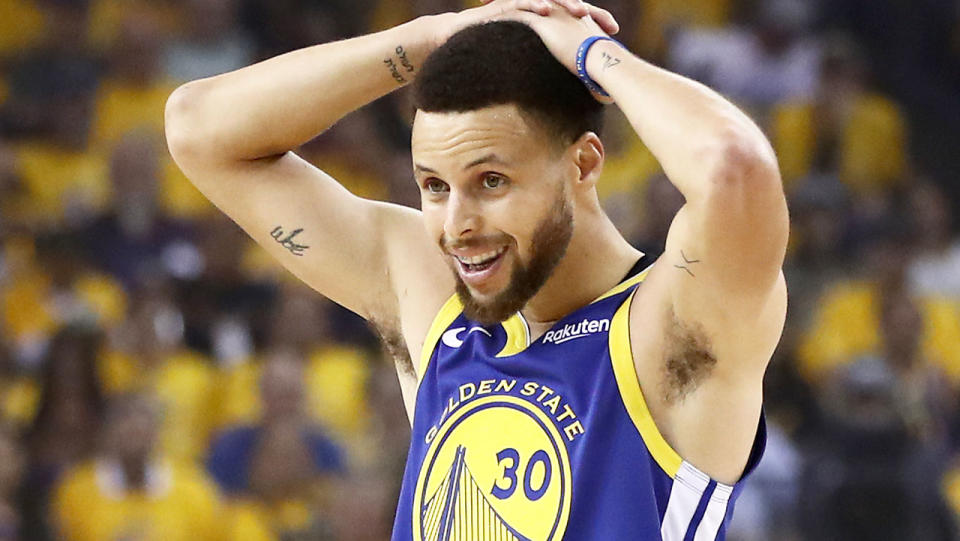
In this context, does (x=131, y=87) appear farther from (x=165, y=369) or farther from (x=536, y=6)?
(x=536, y=6)

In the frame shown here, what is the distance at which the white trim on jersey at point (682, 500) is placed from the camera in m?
2.69

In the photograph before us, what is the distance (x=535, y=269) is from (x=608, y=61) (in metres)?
0.42

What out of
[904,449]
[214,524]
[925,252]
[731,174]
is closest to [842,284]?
[925,252]

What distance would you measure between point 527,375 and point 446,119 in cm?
52

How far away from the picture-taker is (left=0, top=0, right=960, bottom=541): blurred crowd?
237 inches

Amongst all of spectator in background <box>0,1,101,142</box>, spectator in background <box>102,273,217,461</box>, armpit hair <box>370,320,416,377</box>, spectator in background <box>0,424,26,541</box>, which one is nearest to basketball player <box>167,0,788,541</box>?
armpit hair <box>370,320,416,377</box>

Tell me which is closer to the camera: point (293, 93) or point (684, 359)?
point (684, 359)

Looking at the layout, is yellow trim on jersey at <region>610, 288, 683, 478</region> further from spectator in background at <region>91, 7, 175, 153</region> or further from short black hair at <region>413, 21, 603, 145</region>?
spectator in background at <region>91, 7, 175, 153</region>

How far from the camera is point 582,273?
2.93 metres

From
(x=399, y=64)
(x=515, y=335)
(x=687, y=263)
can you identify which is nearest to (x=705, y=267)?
(x=687, y=263)

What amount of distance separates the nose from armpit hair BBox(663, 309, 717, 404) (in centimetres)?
40

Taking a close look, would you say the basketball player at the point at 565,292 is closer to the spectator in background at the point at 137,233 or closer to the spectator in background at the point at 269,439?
the spectator in background at the point at 269,439

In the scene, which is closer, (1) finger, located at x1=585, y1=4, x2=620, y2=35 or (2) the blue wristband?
(2) the blue wristband

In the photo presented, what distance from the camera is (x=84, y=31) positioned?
7.92 m
